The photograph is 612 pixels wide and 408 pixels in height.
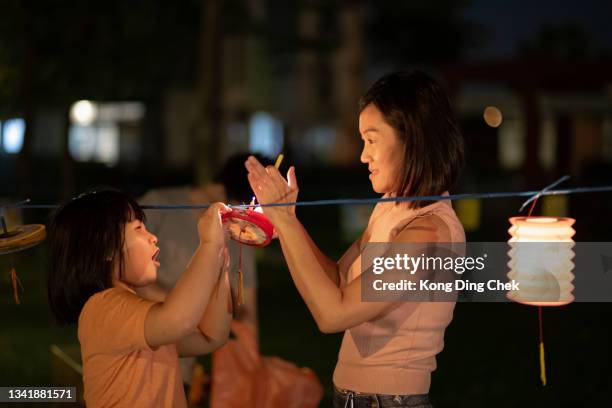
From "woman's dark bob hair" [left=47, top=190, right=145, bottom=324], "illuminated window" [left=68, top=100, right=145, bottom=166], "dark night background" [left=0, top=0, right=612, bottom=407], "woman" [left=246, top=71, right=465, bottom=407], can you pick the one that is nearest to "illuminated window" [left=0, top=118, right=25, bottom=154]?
"dark night background" [left=0, top=0, right=612, bottom=407]

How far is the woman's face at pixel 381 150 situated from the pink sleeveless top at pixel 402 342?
0.33ft

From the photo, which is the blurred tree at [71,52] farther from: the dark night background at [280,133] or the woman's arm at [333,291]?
the woman's arm at [333,291]

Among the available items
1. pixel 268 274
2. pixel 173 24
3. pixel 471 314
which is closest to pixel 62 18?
pixel 173 24

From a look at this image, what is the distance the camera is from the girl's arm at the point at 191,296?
8.88 ft

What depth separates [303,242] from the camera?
2799mm

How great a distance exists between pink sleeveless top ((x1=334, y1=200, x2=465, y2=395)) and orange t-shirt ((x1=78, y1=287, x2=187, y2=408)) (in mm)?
590

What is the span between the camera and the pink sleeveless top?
2.79m

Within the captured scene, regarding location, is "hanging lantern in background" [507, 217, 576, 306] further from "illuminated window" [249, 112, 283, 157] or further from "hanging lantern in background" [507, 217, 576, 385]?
"illuminated window" [249, 112, 283, 157]

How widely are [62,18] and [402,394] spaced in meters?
13.2

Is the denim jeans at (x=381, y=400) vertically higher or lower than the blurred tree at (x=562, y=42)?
lower

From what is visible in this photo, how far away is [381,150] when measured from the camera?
2836mm

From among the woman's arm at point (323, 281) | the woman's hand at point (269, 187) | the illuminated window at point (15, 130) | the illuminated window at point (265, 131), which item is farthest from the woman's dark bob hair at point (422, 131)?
the illuminated window at point (265, 131)

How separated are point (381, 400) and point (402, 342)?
186 mm

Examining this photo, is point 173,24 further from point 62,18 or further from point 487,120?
point 487,120
